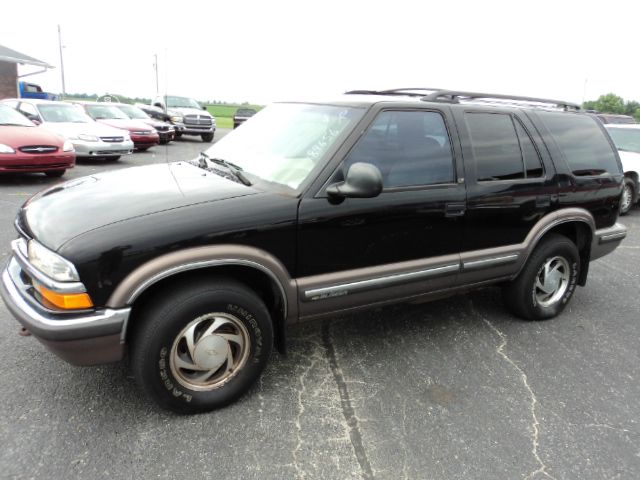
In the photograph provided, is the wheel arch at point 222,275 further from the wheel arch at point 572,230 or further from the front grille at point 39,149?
the front grille at point 39,149

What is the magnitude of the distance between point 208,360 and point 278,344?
1.62 ft

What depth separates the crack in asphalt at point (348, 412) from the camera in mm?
2379

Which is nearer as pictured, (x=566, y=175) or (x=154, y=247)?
(x=154, y=247)

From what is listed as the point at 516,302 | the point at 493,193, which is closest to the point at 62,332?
the point at 493,193

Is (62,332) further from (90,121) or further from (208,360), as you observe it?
(90,121)

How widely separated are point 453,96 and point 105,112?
14.3m

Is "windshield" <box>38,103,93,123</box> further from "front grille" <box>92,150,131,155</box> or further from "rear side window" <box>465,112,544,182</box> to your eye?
"rear side window" <box>465,112,544,182</box>

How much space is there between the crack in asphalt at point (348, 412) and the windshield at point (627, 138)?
9.31 metres

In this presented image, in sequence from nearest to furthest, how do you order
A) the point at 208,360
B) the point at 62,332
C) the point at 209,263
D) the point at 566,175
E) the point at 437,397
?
the point at 62,332 → the point at 209,263 → the point at 208,360 → the point at 437,397 → the point at 566,175

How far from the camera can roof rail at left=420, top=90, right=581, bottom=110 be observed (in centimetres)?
343

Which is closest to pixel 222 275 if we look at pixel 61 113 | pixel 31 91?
pixel 61 113

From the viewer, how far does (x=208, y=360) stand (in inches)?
104

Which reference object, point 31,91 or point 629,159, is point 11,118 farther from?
point 31,91

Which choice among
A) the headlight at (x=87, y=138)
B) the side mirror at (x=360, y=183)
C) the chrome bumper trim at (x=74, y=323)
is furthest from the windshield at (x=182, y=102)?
the chrome bumper trim at (x=74, y=323)
